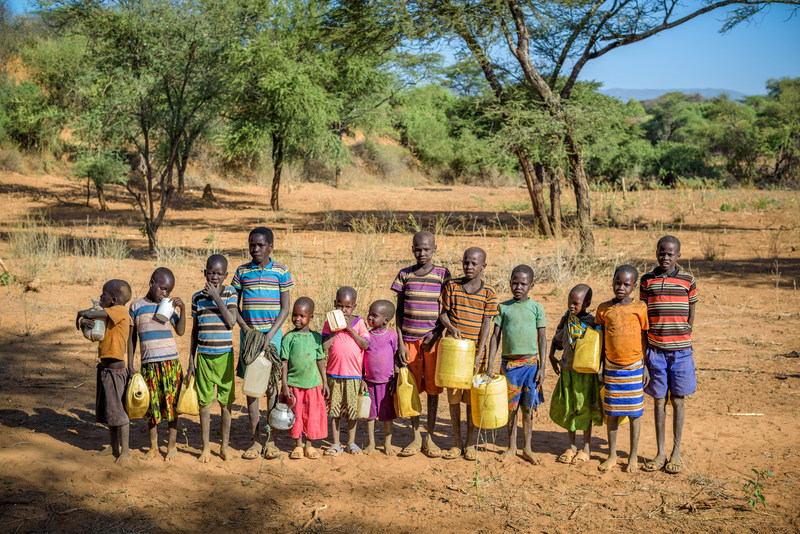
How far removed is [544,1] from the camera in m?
11.7

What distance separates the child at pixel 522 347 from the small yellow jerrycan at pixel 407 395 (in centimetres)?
51

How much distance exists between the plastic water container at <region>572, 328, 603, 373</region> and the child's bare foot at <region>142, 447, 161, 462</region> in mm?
2671

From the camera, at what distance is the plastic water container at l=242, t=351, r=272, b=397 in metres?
4.13

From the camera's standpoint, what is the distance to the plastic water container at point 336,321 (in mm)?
4230

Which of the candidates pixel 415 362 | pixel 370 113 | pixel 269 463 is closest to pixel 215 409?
pixel 269 463

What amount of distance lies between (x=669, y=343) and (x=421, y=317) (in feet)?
5.03

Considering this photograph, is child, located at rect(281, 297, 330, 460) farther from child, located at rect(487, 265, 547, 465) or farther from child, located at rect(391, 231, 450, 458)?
child, located at rect(487, 265, 547, 465)

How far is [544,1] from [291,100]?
7281 millimetres

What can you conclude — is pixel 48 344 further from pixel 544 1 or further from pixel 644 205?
pixel 644 205

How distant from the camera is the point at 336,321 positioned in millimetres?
4242

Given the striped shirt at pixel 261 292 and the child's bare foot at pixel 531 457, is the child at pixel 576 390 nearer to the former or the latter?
the child's bare foot at pixel 531 457

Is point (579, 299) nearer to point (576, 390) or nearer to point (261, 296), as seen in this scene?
point (576, 390)

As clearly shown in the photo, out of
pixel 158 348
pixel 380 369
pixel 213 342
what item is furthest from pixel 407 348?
pixel 158 348

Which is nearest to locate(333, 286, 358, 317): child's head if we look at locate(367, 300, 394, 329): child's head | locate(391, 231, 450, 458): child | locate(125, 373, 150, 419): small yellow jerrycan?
locate(367, 300, 394, 329): child's head
